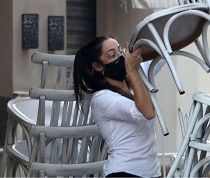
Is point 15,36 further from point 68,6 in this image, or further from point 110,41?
point 110,41

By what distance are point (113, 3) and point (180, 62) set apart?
3.16 ft

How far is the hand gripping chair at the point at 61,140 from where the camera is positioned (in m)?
4.65

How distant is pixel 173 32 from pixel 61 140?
5.62 ft

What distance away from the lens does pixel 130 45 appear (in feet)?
11.8

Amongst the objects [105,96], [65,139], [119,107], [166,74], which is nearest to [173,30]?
[119,107]

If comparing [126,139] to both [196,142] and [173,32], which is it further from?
[196,142]

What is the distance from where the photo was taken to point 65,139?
4.79 metres

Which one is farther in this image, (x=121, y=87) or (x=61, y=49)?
(x=61, y=49)

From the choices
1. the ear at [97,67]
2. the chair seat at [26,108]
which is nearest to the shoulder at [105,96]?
the ear at [97,67]

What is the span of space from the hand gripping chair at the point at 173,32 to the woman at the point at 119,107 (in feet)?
0.73

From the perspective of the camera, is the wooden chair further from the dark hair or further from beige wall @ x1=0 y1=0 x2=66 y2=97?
beige wall @ x1=0 y1=0 x2=66 y2=97

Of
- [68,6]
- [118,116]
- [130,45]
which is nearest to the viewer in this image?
[130,45]

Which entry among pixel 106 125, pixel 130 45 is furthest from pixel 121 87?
pixel 130 45

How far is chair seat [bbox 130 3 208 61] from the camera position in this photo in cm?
315
